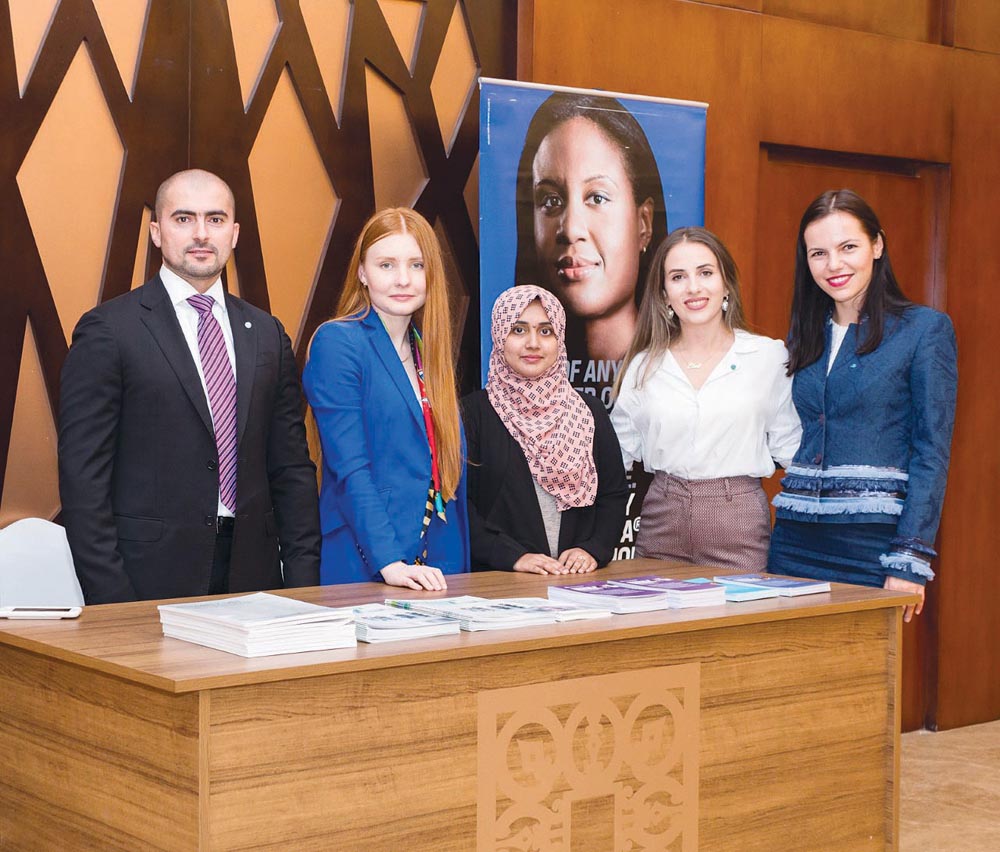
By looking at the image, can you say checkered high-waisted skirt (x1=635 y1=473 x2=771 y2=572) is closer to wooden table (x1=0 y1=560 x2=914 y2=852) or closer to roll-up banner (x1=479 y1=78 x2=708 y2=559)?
wooden table (x1=0 y1=560 x2=914 y2=852)

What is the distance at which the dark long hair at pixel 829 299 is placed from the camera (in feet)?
11.5

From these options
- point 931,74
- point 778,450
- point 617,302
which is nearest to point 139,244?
point 617,302

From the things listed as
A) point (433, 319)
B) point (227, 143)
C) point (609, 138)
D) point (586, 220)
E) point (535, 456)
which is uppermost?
point (609, 138)

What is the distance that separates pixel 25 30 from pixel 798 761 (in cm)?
293

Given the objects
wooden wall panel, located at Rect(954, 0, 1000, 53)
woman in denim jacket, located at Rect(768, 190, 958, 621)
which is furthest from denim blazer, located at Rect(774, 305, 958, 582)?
wooden wall panel, located at Rect(954, 0, 1000, 53)

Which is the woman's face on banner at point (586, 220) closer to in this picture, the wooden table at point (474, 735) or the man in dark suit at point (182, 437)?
the man in dark suit at point (182, 437)

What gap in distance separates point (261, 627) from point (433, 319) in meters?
1.35

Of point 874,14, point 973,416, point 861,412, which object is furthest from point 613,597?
point 874,14

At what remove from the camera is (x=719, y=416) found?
356 centimetres

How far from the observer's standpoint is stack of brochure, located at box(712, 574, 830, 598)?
3.03 metres

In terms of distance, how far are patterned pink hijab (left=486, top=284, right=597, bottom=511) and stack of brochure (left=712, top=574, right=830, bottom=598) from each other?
0.53 meters

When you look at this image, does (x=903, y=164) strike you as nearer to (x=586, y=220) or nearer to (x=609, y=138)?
(x=609, y=138)

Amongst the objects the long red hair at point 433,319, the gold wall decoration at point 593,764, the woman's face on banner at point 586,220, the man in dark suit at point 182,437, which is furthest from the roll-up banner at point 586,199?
the gold wall decoration at point 593,764

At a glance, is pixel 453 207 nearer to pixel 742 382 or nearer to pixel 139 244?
pixel 139 244
